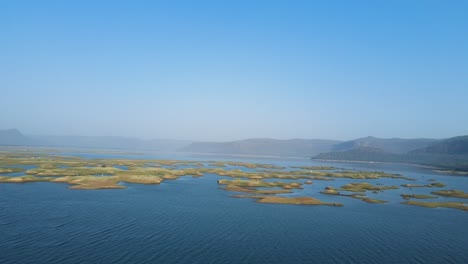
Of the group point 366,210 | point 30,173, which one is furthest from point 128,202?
point 30,173

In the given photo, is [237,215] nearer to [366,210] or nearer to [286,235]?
[286,235]

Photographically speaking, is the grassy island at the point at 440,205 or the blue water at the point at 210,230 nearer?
the blue water at the point at 210,230

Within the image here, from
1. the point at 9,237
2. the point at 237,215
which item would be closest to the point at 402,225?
the point at 237,215

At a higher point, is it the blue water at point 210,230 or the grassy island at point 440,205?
the grassy island at point 440,205

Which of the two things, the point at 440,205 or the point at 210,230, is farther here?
the point at 440,205

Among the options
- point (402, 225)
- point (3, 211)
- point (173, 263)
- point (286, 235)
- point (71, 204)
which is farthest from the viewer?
point (71, 204)

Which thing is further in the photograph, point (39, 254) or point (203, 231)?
point (203, 231)

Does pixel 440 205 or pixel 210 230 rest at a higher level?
pixel 440 205

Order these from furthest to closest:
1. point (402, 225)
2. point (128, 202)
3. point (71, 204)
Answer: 1. point (128, 202)
2. point (71, 204)
3. point (402, 225)
